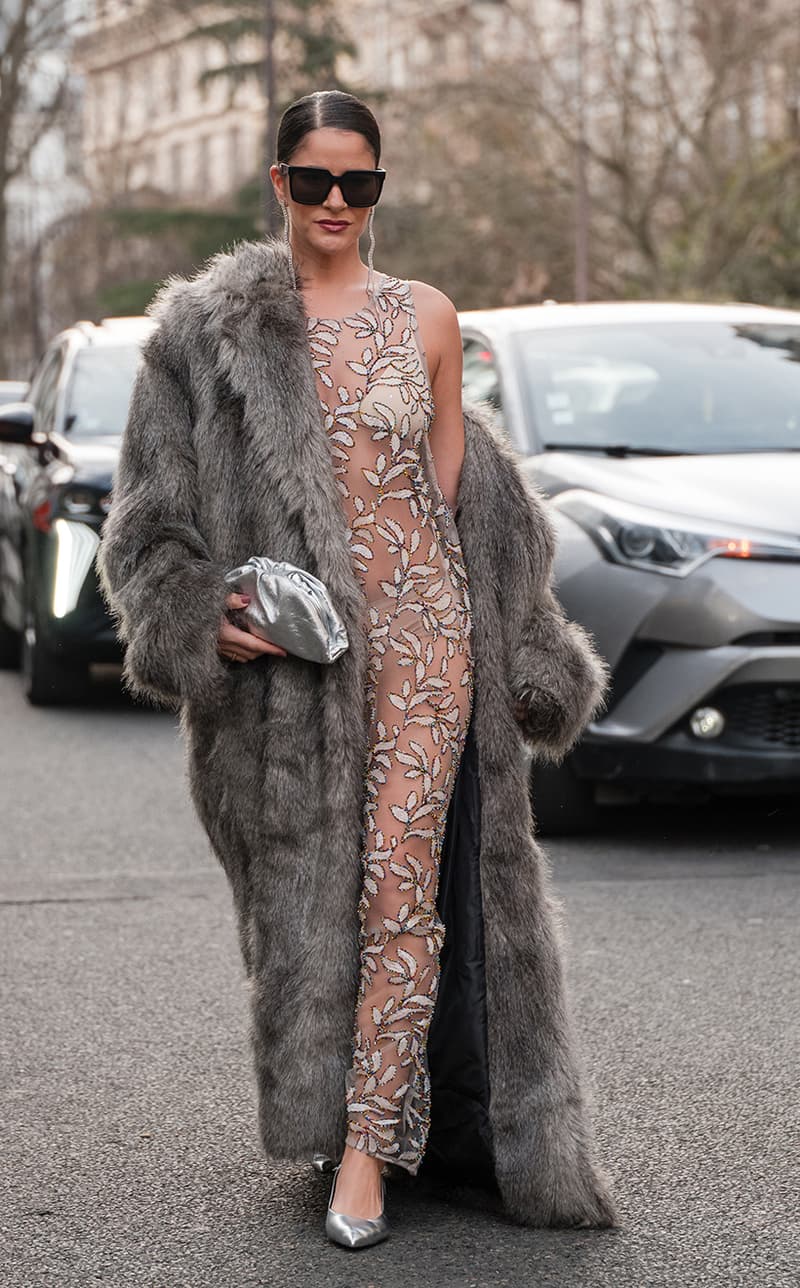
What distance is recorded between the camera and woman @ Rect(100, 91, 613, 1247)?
11.0ft

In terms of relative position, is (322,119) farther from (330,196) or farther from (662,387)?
(662,387)

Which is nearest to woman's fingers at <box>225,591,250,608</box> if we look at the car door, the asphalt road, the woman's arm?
the woman's arm

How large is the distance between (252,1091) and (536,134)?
96.0ft

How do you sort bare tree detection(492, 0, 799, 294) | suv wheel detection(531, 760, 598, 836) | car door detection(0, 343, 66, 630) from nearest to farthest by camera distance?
suv wheel detection(531, 760, 598, 836) < car door detection(0, 343, 66, 630) < bare tree detection(492, 0, 799, 294)

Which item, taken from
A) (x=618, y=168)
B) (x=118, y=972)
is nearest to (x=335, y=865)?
(x=118, y=972)

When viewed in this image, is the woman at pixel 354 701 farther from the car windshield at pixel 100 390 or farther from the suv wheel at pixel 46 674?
the car windshield at pixel 100 390

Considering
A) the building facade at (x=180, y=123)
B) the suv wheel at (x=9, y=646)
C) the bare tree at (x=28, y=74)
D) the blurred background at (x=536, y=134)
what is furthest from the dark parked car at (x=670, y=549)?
the building facade at (x=180, y=123)

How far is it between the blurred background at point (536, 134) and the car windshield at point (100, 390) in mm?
16434

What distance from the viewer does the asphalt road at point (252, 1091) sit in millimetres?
3332

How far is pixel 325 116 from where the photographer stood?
3.40 metres

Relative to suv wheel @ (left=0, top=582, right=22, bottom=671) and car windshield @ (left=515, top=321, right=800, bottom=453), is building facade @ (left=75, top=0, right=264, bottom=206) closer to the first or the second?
suv wheel @ (left=0, top=582, right=22, bottom=671)

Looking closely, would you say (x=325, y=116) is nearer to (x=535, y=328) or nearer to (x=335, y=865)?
(x=335, y=865)

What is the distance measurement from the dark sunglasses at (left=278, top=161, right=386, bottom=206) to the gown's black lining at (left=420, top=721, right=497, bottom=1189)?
0.90m

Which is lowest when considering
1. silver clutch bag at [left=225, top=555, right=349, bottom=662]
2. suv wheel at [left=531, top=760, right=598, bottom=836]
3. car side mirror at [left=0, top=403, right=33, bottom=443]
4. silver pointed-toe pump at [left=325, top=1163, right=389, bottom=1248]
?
suv wheel at [left=531, top=760, right=598, bottom=836]
